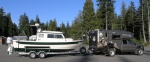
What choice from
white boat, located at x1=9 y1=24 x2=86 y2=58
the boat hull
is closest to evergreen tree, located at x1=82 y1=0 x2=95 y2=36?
white boat, located at x1=9 y1=24 x2=86 y2=58

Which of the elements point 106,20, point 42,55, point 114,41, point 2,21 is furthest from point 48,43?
point 2,21

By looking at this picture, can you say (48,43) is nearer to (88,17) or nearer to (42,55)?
(42,55)

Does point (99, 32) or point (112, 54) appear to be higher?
point (99, 32)

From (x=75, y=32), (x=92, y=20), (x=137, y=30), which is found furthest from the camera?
(x=137, y=30)

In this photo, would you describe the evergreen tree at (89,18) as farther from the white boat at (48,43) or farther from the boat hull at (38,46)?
the boat hull at (38,46)

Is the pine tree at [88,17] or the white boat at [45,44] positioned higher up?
the pine tree at [88,17]

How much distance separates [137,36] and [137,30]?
279cm

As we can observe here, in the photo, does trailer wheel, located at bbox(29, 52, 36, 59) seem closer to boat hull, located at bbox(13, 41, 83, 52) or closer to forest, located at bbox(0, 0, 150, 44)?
boat hull, located at bbox(13, 41, 83, 52)

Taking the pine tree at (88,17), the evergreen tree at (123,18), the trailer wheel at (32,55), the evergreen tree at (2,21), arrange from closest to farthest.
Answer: the trailer wheel at (32,55) < the pine tree at (88,17) < the evergreen tree at (123,18) < the evergreen tree at (2,21)

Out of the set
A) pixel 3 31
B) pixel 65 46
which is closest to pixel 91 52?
pixel 65 46

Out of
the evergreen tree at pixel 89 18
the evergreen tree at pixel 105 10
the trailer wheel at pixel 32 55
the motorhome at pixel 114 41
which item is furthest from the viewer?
the evergreen tree at pixel 89 18

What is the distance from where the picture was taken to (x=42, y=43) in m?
23.8

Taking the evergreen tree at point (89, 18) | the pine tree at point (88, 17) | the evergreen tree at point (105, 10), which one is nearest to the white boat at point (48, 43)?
the evergreen tree at point (105, 10)

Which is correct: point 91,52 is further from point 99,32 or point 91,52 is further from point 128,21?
point 128,21
